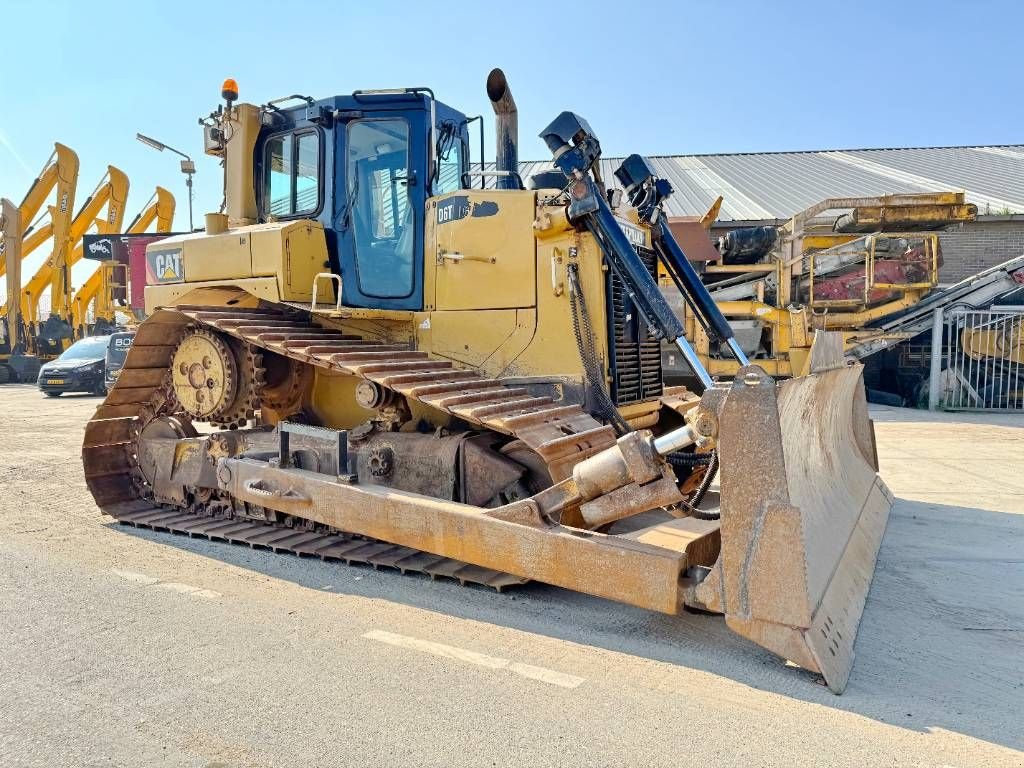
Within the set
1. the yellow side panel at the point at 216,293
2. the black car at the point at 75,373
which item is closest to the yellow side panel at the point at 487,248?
the yellow side panel at the point at 216,293

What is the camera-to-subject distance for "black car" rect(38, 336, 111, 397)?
60.6 feet

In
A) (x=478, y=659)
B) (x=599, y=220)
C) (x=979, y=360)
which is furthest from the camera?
(x=979, y=360)

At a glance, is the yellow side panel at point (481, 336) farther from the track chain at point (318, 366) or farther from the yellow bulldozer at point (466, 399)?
the track chain at point (318, 366)

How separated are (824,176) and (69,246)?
24.8m

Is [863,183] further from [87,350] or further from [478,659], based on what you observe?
[478,659]

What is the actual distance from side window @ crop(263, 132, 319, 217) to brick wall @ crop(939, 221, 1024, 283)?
18.8m

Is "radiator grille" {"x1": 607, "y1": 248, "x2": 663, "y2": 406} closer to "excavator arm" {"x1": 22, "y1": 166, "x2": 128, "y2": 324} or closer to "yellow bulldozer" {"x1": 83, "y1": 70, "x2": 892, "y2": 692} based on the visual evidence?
"yellow bulldozer" {"x1": 83, "y1": 70, "x2": 892, "y2": 692}

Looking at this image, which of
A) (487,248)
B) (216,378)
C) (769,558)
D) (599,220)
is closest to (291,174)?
(216,378)

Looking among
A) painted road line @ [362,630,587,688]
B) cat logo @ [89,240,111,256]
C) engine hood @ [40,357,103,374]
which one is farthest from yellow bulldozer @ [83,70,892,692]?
cat logo @ [89,240,111,256]

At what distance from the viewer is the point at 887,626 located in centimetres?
370

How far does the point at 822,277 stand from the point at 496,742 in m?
13.3

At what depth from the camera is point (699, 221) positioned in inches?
604

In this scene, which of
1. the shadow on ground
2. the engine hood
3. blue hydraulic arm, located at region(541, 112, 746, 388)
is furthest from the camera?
the engine hood

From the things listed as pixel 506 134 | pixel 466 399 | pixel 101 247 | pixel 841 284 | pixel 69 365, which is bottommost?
pixel 69 365
